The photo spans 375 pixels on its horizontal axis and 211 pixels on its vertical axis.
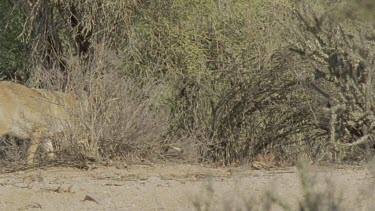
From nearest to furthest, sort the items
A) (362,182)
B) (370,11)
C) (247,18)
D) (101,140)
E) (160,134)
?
(362,182)
(370,11)
(101,140)
(160,134)
(247,18)

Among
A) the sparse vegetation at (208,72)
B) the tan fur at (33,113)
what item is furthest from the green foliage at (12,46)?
the tan fur at (33,113)

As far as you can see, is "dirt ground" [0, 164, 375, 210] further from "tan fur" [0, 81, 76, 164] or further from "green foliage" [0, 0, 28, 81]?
"green foliage" [0, 0, 28, 81]

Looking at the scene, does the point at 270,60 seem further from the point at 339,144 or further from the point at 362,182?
the point at 362,182

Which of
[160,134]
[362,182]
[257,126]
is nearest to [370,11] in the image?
[362,182]

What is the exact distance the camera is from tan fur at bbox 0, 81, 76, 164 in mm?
11609

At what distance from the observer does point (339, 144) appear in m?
11.7

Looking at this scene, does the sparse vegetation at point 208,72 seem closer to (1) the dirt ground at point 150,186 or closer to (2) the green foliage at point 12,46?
(2) the green foliage at point 12,46

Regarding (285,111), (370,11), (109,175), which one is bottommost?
(109,175)

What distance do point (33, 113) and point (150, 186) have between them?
3.71 m

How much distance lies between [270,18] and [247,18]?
536mm

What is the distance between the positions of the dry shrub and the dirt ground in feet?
1.31

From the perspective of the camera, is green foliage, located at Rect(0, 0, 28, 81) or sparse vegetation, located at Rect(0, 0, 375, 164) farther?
green foliage, located at Rect(0, 0, 28, 81)

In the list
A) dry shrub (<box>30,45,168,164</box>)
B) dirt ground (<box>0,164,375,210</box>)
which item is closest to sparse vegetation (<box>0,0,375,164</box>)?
dry shrub (<box>30,45,168,164</box>)

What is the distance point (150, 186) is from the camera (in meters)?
9.23
